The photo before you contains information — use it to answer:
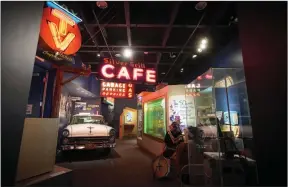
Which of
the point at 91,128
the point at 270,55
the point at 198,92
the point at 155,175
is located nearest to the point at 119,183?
the point at 155,175

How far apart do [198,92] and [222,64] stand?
2162 millimetres

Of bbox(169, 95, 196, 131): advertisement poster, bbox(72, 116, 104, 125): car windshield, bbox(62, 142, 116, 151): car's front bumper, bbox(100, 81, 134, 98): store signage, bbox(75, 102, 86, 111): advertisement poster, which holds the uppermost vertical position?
bbox(100, 81, 134, 98): store signage

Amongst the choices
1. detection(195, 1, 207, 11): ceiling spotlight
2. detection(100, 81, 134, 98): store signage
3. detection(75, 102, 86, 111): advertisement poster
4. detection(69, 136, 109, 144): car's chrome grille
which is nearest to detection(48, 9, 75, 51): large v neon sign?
detection(69, 136, 109, 144): car's chrome grille

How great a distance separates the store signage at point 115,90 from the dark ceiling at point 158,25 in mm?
2107

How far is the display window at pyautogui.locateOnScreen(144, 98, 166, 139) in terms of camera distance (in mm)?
6039

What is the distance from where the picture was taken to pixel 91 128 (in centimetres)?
536

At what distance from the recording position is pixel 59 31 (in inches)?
120

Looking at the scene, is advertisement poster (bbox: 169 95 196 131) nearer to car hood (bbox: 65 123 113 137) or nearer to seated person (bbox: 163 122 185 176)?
seated person (bbox: 163 122 185 176)

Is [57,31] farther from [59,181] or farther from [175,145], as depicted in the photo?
[175,145]

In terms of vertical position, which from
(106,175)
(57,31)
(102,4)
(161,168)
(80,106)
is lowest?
(106,175)

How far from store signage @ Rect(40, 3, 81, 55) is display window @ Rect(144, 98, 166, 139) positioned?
3891 mm

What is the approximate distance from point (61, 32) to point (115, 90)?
239 inches

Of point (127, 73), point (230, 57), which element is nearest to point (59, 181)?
point (127, 73)

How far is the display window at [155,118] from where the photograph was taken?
6.04 metres
